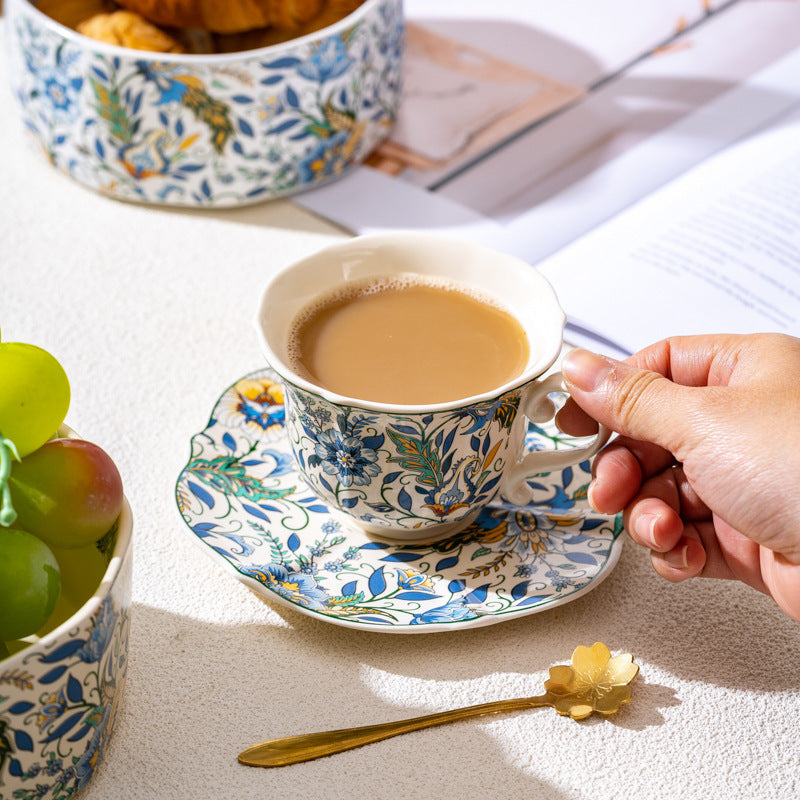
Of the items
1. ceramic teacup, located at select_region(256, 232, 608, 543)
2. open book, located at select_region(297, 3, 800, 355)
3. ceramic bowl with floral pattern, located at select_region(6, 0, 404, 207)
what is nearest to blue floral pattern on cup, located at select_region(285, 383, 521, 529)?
ceramic teacup, located at select_region(256, 232, 608, 543)

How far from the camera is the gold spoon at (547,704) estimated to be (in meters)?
0.54

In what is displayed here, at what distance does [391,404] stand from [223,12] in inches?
21.0

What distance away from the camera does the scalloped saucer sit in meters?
0.60

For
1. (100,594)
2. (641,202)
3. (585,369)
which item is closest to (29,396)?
(100,594)

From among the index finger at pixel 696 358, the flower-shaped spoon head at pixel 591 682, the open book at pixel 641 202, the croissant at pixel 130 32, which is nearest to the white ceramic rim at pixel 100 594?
the flower-shaped spoon head at pixel 591 682

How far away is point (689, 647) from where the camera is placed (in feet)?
1.99

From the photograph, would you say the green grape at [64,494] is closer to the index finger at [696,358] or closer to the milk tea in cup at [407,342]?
the milk tea in cup at [407,342]

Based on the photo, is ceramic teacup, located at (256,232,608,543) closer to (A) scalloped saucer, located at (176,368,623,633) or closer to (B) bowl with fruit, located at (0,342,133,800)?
(A) scalloped saucer, located at (176,368,623,633)

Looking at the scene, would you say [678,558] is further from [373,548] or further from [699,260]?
[699,260]

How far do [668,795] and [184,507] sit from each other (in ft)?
1.14

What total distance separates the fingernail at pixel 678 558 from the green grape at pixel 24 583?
38 cm

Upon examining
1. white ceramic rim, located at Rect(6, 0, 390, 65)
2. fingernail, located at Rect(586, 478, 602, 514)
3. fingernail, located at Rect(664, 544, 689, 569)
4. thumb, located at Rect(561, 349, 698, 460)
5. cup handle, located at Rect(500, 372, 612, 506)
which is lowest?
fingernail, located at Rect(664, 544, 689, 569)

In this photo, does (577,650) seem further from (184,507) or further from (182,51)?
(182,51)

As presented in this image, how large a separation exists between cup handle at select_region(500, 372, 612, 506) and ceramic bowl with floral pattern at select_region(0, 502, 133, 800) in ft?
0.87
